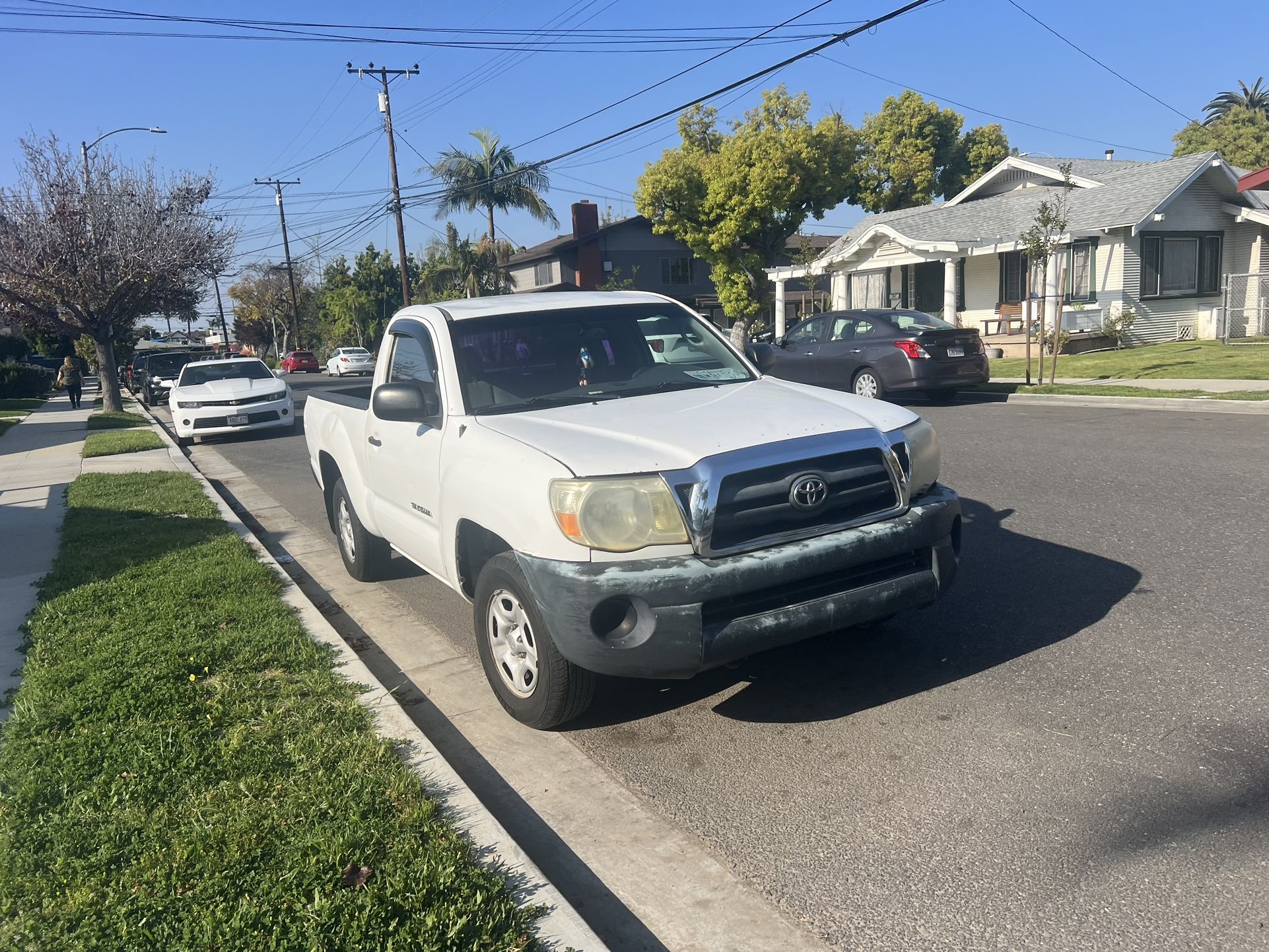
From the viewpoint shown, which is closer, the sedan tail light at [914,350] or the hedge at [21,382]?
the sedan tail light at [914,350]

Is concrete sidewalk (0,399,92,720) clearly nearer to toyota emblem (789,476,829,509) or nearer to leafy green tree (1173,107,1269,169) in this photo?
toyota emblem (789,476,829,509)

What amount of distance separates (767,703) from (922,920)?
1.58 meters

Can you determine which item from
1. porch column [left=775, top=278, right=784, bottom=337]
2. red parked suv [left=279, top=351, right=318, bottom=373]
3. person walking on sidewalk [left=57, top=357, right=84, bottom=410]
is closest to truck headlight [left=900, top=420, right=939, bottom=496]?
porch column [left=775, top=278, right=784, bottom=337]

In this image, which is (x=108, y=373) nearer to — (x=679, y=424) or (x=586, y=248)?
(x=679, y=424)

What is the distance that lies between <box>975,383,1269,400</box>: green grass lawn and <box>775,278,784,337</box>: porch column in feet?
52.3

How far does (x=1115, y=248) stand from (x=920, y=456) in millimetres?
23142

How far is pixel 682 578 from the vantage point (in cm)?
364

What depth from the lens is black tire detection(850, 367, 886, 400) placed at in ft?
49.3

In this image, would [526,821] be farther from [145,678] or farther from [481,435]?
[145,678]

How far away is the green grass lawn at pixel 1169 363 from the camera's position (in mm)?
16781

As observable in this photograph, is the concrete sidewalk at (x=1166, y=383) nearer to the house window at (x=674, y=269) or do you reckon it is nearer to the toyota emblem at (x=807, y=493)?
the toyota emblem at (x=807, y=493)

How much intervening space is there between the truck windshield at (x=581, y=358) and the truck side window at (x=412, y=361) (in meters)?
0.25

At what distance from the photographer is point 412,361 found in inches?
225

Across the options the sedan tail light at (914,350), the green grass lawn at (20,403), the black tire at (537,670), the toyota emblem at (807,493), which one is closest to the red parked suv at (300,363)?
the green grass lawn at (20,403)
